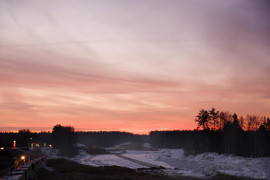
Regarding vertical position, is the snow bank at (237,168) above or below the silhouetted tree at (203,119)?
below

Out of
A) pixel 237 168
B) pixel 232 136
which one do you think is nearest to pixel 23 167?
pixel 237 168

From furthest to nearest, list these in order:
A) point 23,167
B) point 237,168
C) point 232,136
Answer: point 232,136 → point 237,168 → point 23,167

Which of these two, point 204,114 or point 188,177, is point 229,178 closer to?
point 188,177

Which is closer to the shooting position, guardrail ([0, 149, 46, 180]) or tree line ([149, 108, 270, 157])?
guardrail ([0, 149, 46, 180])

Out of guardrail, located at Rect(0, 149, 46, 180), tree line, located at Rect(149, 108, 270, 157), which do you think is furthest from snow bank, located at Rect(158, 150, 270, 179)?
guardrail, located at Rect(0, 149, 46, 180)

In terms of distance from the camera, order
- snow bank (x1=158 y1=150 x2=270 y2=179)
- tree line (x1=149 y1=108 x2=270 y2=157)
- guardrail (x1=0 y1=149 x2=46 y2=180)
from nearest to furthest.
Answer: guardrail (x1=0 y1=149 x2=46 y2=180)
snow bank (x1=158 y1=150 x2=270 y2=179)
tree line (x1=149 y1=108 x2=270 y2=157)

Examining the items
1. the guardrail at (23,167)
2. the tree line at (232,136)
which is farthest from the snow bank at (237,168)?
the guardrail at (23,167)

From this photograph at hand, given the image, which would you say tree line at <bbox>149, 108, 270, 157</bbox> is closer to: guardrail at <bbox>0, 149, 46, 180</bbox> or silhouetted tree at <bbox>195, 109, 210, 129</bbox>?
silhouetted tree at <bbox>195, 109, 210, 129</bbox>

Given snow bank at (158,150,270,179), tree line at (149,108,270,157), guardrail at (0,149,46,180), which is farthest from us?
tree line at (149,108,270,157)

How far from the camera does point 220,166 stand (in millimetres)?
71375

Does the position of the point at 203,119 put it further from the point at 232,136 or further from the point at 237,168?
the point at 237,168

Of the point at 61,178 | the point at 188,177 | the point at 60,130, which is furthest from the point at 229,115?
the point at 60,130

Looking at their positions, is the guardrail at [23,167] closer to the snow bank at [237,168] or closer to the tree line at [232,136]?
the snow bank at [237,168]

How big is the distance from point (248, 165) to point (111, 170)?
3065 cm
